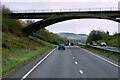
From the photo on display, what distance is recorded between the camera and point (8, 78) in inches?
365

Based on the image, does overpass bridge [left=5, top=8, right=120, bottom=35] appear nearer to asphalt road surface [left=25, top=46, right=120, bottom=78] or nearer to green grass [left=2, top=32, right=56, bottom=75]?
green grass [left=2, top=32, right=56, bottom=75]

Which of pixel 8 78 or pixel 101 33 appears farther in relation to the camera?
pixel 101 33

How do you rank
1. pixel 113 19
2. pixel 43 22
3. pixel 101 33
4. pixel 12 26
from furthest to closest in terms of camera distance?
pixel 101 33 < pixel 12 26 < pixel 43 22 < pixel 113 19

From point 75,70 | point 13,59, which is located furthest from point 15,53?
point 75,70

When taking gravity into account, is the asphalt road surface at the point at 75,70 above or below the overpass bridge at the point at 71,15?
below

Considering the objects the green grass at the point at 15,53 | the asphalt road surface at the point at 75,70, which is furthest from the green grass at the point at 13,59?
the asphalt road surface at the point at 75,70

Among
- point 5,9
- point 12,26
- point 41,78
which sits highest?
point 5,9

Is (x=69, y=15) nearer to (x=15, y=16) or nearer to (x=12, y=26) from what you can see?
(x=15, y=16)

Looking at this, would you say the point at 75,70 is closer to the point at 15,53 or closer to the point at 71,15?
the point at 15,53

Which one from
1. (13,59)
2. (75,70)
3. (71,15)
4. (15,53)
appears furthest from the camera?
(71,15)

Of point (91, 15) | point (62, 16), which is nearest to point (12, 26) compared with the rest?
point (62, 16)

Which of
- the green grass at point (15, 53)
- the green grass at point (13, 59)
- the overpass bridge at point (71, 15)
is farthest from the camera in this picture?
the overpass bridge at point (71, 15)

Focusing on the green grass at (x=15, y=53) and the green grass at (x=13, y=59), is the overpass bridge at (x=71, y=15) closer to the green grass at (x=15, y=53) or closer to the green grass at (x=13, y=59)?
the green grass at (x=15, y=53)

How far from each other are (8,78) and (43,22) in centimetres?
4335
